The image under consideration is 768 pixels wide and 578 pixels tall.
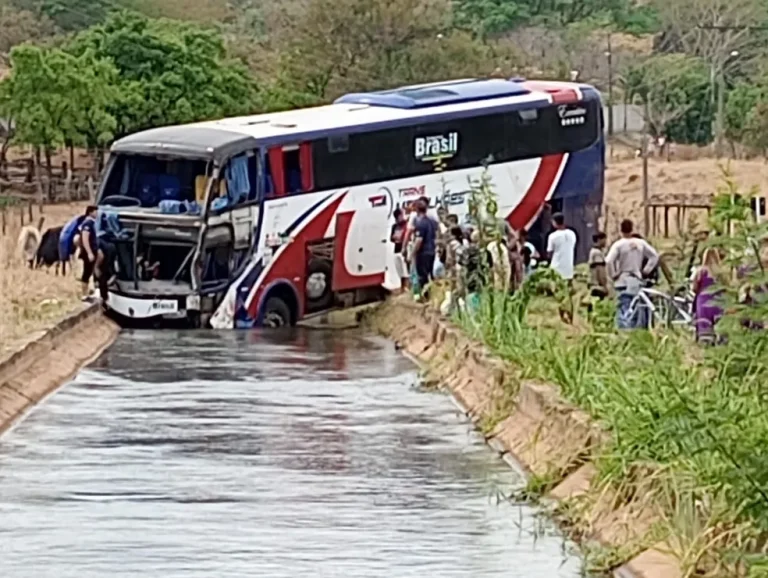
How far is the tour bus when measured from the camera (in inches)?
1155

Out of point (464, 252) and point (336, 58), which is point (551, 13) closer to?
point (336, 58)

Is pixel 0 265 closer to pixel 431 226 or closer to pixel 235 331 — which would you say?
pixel 235 331

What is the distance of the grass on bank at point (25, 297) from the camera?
21.0m

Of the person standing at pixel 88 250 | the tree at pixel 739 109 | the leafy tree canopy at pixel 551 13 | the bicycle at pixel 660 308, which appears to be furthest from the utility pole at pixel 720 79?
the bicycle at pixel 660 308

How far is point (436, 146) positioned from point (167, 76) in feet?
80.8

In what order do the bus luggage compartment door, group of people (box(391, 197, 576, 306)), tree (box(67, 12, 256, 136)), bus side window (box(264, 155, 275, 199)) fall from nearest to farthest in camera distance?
group of people (box(391, 197, 576, 306)) → bus side window (box(264, 155, 275, 199)) → the bus luggage compartment door → tree (box(67, 12, 256, 136))

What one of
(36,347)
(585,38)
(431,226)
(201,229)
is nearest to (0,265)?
(201,229)

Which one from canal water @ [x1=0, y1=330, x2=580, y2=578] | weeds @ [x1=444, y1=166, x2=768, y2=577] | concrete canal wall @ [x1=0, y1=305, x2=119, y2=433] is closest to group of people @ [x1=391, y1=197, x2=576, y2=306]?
canal water @ [x1=0, y1=330, x2=580, y2=578]

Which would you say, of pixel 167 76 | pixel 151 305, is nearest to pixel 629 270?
pixel 151 305

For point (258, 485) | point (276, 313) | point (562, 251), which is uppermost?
point (562, 251)

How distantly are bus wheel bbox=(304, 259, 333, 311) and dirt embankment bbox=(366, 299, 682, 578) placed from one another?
9.24 meters

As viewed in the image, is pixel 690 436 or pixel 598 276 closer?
pixel 690 436

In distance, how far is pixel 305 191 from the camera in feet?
101

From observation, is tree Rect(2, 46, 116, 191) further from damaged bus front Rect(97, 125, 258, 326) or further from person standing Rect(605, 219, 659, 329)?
person standing Rect(605, 219, 659, 329)
